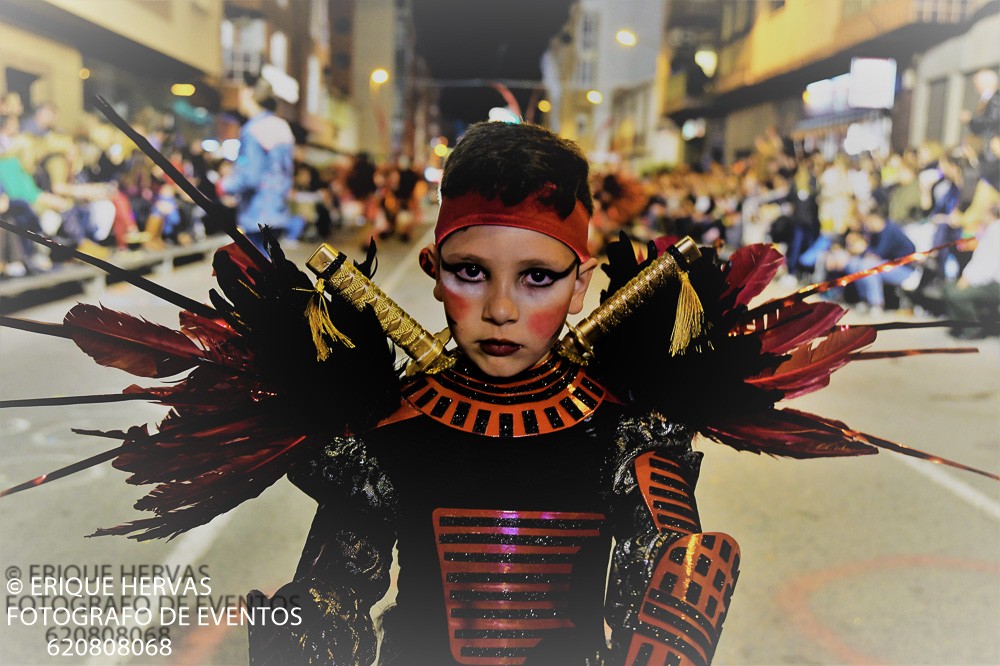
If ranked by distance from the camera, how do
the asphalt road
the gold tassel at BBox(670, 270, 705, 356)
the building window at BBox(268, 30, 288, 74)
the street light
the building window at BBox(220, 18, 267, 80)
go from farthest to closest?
the building window at BBox(220, 18, 267, 80) → the building window at BBox(268, 30, 288, 74) → the street light → the asphalt road → the gold tassel at BBox(670, 270, 705, 356)

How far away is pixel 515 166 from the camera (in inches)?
57.3

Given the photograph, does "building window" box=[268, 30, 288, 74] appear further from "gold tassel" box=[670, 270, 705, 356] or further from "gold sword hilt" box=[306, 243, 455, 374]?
"gold tassel" box=[670, 270, 705, 356]

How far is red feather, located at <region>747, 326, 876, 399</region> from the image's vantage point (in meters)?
1.63

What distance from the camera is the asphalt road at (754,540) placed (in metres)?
2.57

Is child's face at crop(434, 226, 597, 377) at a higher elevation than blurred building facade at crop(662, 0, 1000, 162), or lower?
lower

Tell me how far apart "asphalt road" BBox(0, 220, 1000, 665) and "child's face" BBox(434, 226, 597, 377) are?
503 mm

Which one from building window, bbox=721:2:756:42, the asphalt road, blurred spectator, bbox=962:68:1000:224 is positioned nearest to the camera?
the asphalt road

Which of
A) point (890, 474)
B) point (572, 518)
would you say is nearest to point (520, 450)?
point (572, 518)

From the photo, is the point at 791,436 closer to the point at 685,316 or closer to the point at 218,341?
the point at 685,316

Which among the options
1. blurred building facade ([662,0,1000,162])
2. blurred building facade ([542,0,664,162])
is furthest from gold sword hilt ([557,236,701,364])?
blurred building facade ([662,0,1000,162])

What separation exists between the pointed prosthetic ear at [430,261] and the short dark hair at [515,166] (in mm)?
106

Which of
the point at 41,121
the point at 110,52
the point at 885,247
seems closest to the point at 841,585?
the point at 885,247

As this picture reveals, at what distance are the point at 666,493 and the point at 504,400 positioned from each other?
12.3 inches

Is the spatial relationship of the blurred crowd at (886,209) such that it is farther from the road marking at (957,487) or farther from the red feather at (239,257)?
the red feather at (239,257)
